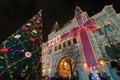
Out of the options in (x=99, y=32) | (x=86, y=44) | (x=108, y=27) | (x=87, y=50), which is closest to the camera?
(x=108, y=27)

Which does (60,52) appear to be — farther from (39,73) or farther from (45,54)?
(39,73)

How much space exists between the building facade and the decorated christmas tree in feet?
37.4

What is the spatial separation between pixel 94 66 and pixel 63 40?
8629 mm

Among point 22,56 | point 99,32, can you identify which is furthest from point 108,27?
point 22,56

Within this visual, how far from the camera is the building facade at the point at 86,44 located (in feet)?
54.7

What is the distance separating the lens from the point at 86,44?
1923cm

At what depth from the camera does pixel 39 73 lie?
5.46 metres

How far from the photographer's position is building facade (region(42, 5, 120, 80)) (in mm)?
16688

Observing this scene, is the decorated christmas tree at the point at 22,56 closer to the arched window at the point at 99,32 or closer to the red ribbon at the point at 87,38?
the red ribbon at the point at 87,38

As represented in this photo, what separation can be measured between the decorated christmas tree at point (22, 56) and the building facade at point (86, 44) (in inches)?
449

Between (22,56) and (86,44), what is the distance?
1510 cm

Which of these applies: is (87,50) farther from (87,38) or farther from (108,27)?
(108,27)

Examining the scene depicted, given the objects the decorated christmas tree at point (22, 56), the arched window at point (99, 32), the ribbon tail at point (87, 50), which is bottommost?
the decorated christmas tree at point (22, 56)

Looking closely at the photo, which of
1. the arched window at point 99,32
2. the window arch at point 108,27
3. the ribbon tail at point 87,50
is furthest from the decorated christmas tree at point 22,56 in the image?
the arched window at point 99,32
